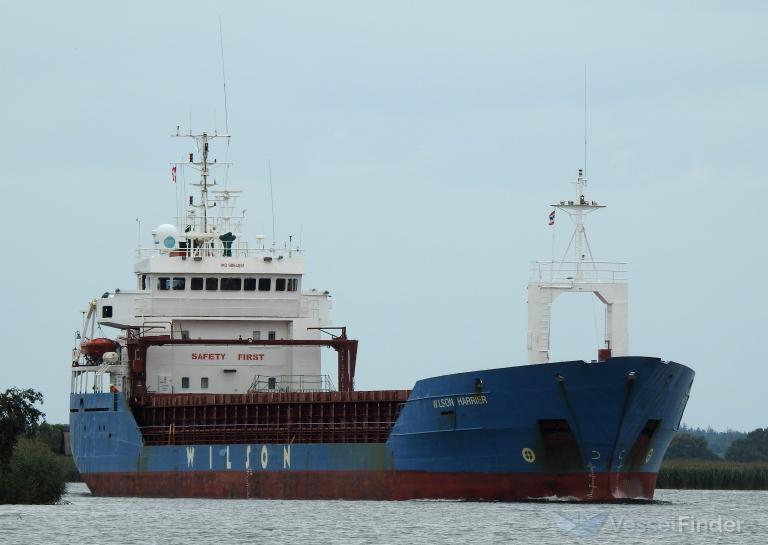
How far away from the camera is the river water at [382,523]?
41219 millimetres

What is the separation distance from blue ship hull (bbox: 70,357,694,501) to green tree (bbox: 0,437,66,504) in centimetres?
528

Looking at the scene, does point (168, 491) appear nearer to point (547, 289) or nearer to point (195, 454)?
point (195, 454)

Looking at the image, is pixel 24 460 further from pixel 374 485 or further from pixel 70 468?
pixel 70 468

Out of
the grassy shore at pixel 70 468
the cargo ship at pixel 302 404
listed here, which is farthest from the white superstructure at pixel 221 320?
the grassy shore at pixel 70 468

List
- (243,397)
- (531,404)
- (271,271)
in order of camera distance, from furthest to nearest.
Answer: (271,271) < (243,397) < (531,404)

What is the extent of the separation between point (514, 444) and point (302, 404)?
8370mm

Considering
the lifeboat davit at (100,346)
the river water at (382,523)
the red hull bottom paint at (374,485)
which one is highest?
the lifeboat davit at (100,346)

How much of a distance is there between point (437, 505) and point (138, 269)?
1645 cm

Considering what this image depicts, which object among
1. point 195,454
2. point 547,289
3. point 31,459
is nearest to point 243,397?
point 195,454

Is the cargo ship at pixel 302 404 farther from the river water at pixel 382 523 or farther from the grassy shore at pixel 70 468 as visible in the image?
the grassy shore at pixel 70 468

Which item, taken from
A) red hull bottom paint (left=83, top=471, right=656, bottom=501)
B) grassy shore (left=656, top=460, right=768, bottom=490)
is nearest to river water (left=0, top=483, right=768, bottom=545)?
red hull bottom paint (left=83, top=471, right=656, bottom=501)

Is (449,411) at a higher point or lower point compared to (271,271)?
lower

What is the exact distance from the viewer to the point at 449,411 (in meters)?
49.6

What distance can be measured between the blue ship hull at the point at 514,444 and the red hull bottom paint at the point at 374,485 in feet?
0.11
